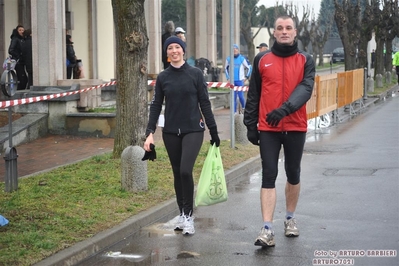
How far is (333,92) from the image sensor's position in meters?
21.1

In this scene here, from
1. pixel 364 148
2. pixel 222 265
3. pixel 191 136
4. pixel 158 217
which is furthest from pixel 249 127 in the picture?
pixel 364 148

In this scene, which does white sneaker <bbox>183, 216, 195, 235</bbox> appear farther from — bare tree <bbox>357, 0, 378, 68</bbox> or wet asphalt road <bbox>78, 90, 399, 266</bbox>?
bare tree <bbox>357, 0, 378, 68</bbox>

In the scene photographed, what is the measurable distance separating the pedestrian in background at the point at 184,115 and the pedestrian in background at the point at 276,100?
67 centimetres

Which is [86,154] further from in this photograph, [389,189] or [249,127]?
[249,127]

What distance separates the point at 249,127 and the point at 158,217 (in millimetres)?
1975

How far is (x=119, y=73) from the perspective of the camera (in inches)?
464

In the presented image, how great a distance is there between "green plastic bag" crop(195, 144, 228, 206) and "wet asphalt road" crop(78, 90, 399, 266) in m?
0.34

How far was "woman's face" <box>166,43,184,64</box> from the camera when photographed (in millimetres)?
8039

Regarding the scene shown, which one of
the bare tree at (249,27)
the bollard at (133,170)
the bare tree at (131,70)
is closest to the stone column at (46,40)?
the bare tree at (131,70)

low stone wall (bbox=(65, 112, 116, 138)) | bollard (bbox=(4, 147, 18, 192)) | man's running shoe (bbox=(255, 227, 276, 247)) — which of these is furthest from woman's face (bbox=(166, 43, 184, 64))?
low stone wall (bbox=(65, 112, 116, 138))

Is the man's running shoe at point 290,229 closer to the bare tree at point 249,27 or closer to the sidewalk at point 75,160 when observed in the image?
the sidewalk at point 75,160

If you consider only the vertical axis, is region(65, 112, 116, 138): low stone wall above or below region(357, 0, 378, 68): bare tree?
below

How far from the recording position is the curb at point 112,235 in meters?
6.99

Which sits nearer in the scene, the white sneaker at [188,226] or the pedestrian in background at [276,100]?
the pedestrian in background at [276,100]
